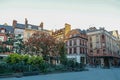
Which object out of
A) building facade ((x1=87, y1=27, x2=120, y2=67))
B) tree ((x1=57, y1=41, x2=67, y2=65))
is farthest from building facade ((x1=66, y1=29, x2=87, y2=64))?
tree ((x1=57, y1=41, x2=67, y2=65))

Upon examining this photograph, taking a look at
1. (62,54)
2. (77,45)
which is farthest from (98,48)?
(62,54)

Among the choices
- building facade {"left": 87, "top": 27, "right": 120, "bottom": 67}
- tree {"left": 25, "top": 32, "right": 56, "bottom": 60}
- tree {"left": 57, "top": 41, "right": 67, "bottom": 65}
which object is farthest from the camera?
building facade {"left": 87, "top": 27, "right": 120, "bottom": 67}

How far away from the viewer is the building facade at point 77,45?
55.4m

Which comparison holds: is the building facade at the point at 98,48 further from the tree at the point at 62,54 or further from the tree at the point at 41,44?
the tree at the point at 62,54

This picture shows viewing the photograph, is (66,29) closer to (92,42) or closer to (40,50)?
(92,42)

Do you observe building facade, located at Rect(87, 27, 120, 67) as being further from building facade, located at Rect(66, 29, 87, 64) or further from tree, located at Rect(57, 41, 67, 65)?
tree, located at Rect(57, 41, 67, 65)

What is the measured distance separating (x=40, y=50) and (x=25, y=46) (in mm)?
3712

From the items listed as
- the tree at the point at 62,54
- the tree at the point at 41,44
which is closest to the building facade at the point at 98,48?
the tree at the point at 41,44

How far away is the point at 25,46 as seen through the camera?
41.0 meters

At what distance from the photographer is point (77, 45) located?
2185 inches

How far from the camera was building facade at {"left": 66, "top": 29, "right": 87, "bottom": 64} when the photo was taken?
55.4m

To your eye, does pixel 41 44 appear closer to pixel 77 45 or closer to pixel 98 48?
pixel 77 45

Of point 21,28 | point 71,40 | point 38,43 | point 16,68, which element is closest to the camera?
point 16,68

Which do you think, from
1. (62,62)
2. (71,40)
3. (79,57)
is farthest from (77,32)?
(62,62)
